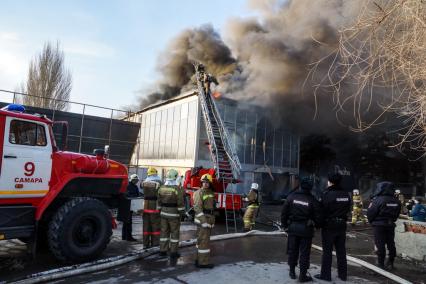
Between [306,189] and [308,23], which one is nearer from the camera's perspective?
[306,189]

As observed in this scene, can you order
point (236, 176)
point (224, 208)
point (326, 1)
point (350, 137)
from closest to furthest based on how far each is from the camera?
point (224, 208)
point (236, 176)
point (326, 1)
point (350, 137)

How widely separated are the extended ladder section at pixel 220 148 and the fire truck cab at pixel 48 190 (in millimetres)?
4682

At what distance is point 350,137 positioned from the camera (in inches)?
1037

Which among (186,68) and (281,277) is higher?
(186,68)

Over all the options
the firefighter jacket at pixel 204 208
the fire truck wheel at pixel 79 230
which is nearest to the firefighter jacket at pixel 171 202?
the firefighter jacket at pixel 204 208

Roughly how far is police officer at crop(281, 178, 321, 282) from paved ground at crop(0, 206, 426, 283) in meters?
0.41

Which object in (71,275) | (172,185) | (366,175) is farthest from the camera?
(366,175)

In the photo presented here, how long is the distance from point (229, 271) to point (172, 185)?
1.69m

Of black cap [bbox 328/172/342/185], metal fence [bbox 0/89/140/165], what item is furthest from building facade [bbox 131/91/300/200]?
black cap [bbox 328/172/342/185]

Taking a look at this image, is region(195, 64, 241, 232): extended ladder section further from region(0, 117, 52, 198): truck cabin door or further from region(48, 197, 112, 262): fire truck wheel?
region(0, 117, 52, 198): truck cabin door

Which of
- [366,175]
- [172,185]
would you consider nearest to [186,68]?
[366,175]

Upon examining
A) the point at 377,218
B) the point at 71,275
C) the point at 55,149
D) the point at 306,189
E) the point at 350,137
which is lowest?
the point at 71,275

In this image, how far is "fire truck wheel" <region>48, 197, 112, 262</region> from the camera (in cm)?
538

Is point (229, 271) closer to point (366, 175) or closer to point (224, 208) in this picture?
point (224, 208)
